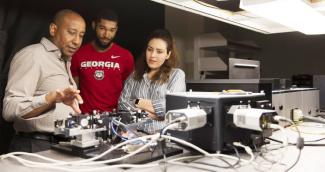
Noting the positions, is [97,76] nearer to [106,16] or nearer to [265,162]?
[106,16]

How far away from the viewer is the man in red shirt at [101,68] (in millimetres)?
2010

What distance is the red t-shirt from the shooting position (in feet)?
6.58

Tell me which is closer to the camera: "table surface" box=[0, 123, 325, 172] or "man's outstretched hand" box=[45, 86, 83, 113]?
"table surface" box=[0, 123, 325, 172]

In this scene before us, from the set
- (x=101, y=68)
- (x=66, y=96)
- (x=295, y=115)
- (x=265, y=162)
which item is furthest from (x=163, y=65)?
(x=265, y=162)

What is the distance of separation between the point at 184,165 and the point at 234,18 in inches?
50.1

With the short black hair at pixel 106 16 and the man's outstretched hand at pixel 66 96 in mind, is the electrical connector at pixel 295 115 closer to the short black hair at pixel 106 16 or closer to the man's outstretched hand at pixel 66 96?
the man's outstretched hand at pixel 66 96

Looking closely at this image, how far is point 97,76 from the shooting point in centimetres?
201

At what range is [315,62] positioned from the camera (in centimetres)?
318

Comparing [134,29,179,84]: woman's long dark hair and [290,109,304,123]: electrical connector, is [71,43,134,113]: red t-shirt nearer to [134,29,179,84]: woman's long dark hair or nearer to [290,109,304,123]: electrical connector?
[134,29,179,84]: woman's long dark hair

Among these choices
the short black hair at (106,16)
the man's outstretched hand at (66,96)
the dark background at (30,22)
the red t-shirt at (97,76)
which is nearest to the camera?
the man's outstretched hand at (66,96)

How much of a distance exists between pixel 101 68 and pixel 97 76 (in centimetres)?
7

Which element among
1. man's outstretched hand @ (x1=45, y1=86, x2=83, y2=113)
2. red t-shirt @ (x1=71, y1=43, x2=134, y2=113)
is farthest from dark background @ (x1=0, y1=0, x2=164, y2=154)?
man's outstretched hand @ (x1=45, y1=86, x2=83, y2=113)

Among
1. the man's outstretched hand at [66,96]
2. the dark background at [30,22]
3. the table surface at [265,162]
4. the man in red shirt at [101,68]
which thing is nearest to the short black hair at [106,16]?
the man in red shirt at [101,68]

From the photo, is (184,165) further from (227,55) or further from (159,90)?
(227,55)
